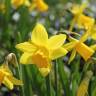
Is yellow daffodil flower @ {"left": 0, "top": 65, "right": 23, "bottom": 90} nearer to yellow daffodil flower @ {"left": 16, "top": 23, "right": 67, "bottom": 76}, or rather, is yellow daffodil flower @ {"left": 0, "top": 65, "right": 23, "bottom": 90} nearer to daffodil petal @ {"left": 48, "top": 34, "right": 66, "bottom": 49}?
yellow daffodil flower @ {"left": 16, "top": 23, "right": 67, "bottom": 76}

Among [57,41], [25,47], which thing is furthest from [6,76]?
[57,41]

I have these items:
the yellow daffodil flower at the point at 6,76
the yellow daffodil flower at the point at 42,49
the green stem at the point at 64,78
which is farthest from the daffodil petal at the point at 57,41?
the green stem at the point at 64,78

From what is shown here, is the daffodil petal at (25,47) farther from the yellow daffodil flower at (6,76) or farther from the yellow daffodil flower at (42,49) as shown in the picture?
the yellow daffodil flower at (6,76)

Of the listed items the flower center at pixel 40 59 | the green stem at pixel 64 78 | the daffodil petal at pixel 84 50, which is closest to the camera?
the flower center at pixel 40 59

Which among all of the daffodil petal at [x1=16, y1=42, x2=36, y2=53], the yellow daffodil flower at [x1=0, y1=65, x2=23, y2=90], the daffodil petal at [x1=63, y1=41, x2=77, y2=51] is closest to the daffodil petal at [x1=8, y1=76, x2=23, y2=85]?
the yellow daffodil flower at [x1=0, y1=65, x2=23, y2=90]

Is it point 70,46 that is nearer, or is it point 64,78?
point 70,46

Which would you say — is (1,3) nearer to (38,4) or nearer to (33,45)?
(38,4)

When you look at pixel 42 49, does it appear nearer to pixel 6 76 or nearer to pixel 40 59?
pixel 40 59
